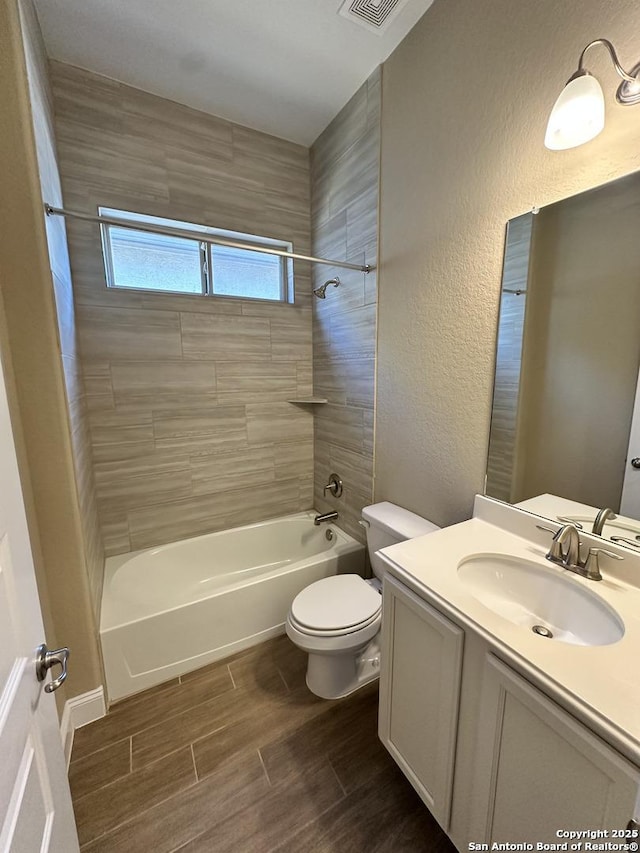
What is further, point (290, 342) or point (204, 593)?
point (290, 342)

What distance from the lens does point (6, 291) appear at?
1131mm

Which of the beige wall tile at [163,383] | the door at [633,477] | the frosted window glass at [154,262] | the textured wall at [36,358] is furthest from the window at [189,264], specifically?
the door at [633,477]

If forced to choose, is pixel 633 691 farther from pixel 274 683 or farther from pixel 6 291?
pixel 6 291

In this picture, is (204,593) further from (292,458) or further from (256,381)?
(256,381)

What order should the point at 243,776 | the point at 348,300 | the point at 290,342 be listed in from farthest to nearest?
the point at 290,342 < the point at 348,300 < the point at 243,776

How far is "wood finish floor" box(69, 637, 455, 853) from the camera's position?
108cm

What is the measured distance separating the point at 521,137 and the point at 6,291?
184 cm

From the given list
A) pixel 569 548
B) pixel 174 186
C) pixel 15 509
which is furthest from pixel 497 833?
pixel 174 186

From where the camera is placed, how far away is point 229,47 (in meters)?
1.57

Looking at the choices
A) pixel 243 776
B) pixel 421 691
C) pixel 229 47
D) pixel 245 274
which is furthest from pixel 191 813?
pixel 229 47

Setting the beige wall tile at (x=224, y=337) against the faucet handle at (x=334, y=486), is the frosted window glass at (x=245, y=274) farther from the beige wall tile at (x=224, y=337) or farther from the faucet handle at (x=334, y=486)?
the faucet handle at (x=334, y=486)

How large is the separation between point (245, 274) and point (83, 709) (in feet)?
8.17

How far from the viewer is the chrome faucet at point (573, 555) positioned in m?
1.00

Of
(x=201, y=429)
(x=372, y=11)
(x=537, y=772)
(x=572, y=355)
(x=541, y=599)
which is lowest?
(x=537, y=772)
